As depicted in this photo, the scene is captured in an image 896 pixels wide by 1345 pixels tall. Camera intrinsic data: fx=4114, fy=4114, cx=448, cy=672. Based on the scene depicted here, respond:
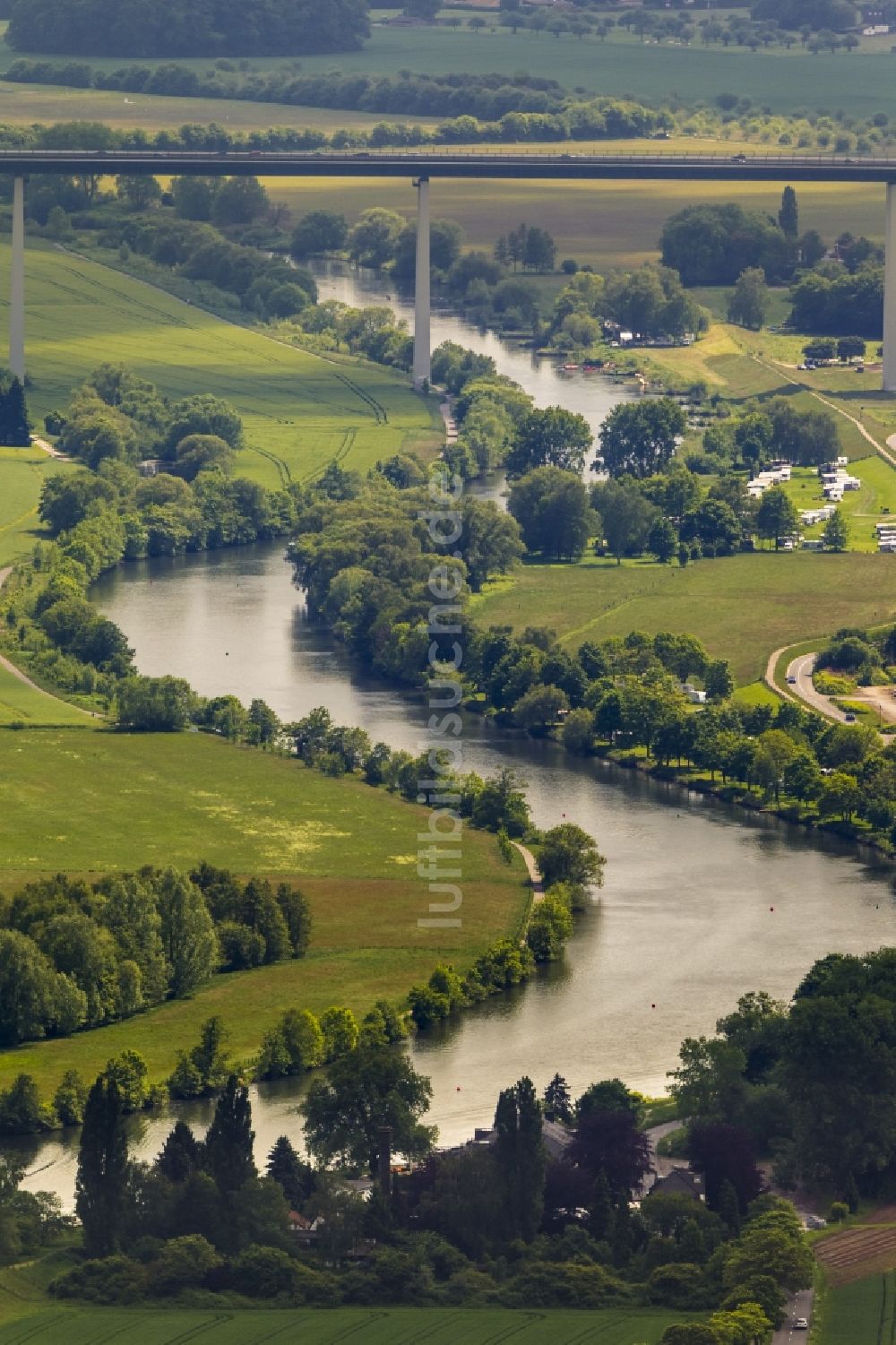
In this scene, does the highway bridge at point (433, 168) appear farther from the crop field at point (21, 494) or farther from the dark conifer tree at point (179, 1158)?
the dark conifer tree at point (179, 1158)

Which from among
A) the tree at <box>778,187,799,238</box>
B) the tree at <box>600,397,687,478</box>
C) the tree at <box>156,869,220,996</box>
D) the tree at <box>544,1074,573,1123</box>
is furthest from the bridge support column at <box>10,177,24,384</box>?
the tree at <box>544,1074,573,1123</box>

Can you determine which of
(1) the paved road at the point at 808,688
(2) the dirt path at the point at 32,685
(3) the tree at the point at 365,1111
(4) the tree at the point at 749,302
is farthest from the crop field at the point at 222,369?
(3) the tree at the point at 365,1111

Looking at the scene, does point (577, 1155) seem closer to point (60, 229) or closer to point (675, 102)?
point (60, 229)

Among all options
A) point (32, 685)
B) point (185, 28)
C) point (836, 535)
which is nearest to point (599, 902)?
point (32, 685)

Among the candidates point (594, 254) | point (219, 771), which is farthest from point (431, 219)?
point (219, 771)

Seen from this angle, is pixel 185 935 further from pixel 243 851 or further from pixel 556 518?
pixel 556 518
